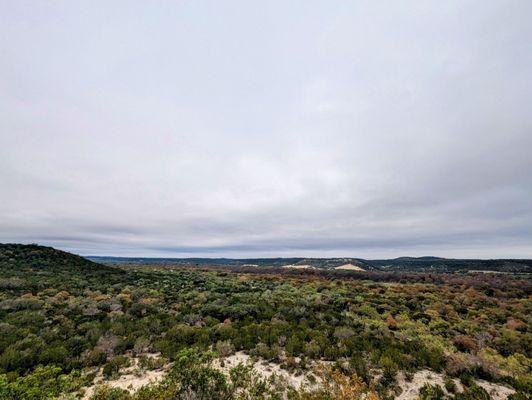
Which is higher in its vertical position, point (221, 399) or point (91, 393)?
point (221, 399)

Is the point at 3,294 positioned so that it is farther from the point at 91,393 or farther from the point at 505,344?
the point at 505,344

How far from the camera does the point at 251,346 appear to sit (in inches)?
444

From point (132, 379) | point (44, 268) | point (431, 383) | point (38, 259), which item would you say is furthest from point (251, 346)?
point (38, 259)

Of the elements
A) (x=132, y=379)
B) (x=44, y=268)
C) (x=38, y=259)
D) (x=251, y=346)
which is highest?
(x=38, y=259)

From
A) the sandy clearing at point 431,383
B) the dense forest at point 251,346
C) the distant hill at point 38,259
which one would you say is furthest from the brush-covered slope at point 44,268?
the sandy clearing at point 431,383

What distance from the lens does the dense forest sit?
7422 mm

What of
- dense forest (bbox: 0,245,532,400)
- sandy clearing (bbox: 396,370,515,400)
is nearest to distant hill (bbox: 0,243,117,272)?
dense forest (bbox: 0,245,532,400)

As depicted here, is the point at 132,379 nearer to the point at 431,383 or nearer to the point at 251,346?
the point at 251,346

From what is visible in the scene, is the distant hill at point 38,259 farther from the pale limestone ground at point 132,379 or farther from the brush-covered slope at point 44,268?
the pale limestone ground at point 132,379

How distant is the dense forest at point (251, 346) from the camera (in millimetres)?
7422

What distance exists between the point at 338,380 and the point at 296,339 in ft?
14.7

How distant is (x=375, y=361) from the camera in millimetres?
9656

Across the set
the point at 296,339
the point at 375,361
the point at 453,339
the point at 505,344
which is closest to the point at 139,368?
the point at 296,339

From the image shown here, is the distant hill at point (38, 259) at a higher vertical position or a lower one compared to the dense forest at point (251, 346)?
higher
